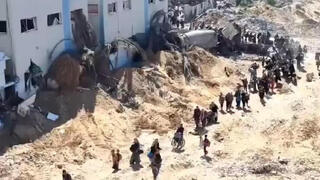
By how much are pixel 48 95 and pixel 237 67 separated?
15.4m

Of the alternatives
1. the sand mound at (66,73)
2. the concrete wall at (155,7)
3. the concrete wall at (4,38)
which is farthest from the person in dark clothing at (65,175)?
the concrete wall at (155,7)

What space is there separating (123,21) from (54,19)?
7.56m

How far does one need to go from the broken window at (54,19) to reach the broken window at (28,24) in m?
1.23

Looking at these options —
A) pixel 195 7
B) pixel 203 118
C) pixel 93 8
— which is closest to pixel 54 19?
pixel 93 8

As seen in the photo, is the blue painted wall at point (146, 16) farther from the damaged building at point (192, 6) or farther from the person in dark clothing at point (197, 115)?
the damaged building at point (192, 6)

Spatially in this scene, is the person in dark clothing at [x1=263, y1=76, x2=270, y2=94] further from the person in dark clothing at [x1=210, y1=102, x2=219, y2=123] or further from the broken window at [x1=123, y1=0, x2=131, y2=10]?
the broken window at [x1=123, y1=0, x2=131, y2=10]

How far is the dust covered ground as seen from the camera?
2503 cm

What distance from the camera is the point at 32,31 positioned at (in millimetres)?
29172

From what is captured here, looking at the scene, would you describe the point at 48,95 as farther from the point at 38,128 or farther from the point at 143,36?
the point at 143,36

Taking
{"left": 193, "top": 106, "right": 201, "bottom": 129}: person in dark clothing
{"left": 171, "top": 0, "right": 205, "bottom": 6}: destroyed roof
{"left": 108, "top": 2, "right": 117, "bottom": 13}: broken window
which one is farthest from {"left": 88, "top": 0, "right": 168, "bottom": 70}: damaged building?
{"left": 171, "top": 0, "right": 205, "bottom": 6}: destroyed roof

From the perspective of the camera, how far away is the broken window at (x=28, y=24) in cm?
2850

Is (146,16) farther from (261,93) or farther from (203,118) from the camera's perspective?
(203,118)

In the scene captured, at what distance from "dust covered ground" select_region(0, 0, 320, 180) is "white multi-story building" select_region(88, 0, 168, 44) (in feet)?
10.0

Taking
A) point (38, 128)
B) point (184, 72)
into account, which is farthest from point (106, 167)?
point (184, 72)
